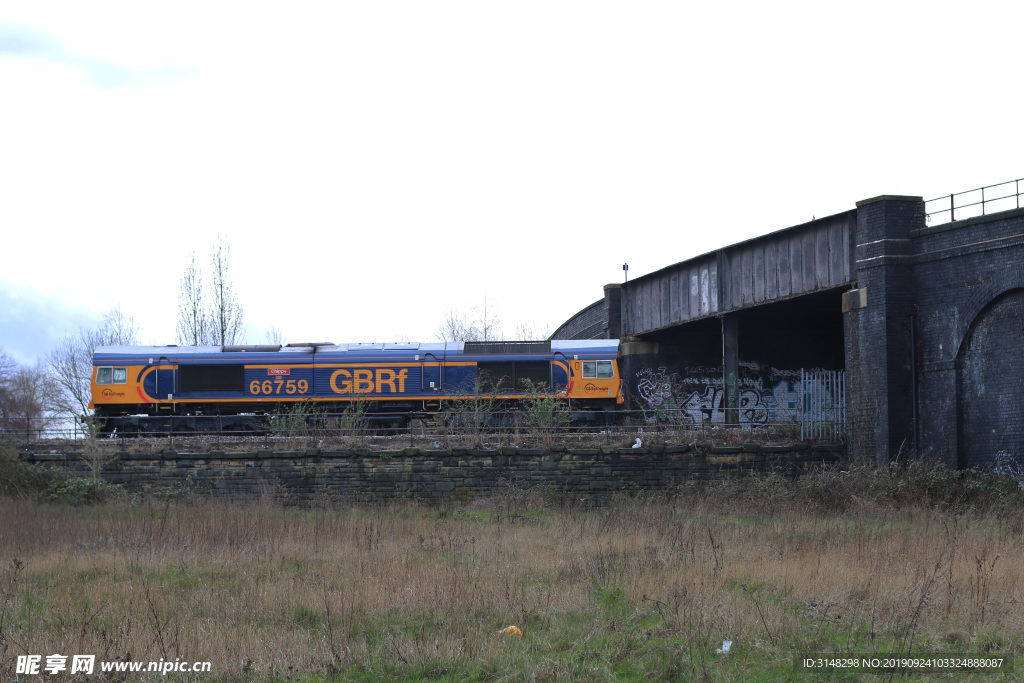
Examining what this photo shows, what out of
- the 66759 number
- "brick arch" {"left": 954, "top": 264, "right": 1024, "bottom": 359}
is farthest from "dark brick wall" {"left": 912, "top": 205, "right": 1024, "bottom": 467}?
the 66759 number

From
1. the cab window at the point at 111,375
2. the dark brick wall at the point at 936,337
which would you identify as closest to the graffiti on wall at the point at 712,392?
the dark brick wall at the point at 936,337

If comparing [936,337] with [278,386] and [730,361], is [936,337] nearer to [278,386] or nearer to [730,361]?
[730,361]

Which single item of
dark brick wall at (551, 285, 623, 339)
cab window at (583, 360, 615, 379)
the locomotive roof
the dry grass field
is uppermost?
dark brick wall at (551, 285, 623, 339)

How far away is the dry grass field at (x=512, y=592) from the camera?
27.2ft

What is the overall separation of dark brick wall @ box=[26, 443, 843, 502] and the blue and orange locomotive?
4.29 meters

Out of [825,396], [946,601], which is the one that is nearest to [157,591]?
[946,601]

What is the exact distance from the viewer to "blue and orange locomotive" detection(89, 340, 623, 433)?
27531 millimetres

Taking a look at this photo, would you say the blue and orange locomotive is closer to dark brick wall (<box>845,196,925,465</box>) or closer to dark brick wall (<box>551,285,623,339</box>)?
dark brick wall (<box>551,285,623,339</box>)

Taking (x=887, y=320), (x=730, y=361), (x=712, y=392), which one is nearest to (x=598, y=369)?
(x=730, y=361)

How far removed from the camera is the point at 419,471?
74.9 ft

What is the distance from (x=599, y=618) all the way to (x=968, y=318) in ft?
50.1

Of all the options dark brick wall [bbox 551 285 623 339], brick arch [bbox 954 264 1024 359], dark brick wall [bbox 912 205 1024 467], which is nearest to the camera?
brick arch [bbox 954 264 1024 359]

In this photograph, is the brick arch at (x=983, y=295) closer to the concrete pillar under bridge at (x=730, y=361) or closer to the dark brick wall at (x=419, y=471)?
the dark brick wall at (x=419, y=471)

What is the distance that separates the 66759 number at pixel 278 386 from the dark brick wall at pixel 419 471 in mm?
4846
